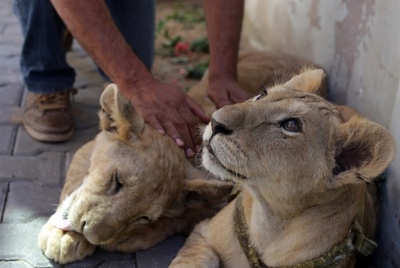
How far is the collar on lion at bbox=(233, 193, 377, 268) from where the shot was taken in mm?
2918

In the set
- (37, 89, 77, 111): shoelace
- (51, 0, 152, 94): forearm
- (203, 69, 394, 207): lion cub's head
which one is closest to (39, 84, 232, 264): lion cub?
(51, 0, 152, 94): forearm

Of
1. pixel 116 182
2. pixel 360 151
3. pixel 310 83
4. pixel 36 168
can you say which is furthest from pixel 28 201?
pixel 360 151

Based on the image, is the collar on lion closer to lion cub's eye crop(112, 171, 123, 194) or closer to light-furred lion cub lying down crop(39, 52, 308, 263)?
light-furred lion cub lying down crop(39, 52, 308, 263)

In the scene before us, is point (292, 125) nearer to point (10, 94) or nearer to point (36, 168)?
point (36, 168)

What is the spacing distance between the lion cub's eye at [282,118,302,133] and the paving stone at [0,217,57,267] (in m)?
1.49

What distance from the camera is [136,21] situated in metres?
5.16

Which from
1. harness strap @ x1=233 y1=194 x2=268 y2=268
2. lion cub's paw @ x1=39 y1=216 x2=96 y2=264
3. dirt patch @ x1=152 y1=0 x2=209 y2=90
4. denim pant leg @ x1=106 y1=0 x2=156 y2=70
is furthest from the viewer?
dirt patch @ x1=152 y1=0 x2=209 y2=90

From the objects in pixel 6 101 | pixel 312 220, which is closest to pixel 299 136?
pixel 312 220

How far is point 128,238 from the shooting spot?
11.7ft

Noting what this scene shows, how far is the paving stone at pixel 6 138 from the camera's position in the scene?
449cm

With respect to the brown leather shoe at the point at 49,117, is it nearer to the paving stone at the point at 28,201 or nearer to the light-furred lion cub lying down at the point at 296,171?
the paving stone at the point at 28,201

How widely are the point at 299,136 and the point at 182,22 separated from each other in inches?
201

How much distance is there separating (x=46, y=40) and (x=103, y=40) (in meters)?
0.99

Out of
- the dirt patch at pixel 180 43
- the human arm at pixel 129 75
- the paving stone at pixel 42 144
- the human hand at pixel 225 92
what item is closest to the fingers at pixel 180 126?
the human arm at pixel 129 75
